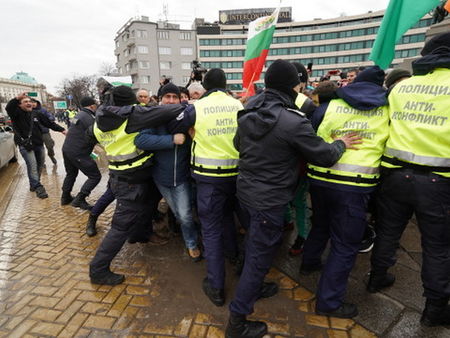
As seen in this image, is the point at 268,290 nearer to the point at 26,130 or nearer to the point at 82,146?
the point at 82,146

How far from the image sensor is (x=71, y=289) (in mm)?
Answer: 2812

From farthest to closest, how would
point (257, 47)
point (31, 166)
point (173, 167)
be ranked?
point (31, 166) → point (257, 47) → point (173, 167)

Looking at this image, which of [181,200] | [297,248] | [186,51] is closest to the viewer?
[181,200]

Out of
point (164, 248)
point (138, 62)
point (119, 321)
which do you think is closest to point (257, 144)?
point (119, 321)

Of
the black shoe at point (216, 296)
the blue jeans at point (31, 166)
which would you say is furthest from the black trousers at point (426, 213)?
the blue jeans at point (31, 166)

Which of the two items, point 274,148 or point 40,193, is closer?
point 274,148

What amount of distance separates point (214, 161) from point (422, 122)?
1673 mm

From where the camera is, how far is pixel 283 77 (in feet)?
6.85

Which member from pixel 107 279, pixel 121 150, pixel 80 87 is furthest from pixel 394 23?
pixel 80 87

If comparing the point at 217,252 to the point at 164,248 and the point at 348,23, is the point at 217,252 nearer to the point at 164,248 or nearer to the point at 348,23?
the point at 164,248

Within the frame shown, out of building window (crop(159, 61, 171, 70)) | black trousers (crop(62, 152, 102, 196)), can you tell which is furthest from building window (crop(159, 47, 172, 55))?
black trousers (crop(62, 152, 102, 196))

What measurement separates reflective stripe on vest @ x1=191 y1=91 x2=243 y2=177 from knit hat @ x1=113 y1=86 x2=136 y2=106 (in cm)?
79

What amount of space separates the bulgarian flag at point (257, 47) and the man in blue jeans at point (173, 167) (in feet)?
4.88

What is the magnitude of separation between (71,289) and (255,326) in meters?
1.97
